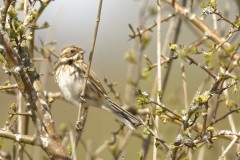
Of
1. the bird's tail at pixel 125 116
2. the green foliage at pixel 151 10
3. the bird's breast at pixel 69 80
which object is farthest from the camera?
the bird's breast at pixel 69 80

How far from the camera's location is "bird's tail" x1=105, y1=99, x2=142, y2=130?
4058 millimetres

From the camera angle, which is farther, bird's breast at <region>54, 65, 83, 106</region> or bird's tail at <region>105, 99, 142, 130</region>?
bird's breast at <region>54, 65, 83, 106</region>

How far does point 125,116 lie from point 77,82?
22.6 inches

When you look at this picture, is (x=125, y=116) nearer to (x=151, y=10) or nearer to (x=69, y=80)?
(x=69, y=80)

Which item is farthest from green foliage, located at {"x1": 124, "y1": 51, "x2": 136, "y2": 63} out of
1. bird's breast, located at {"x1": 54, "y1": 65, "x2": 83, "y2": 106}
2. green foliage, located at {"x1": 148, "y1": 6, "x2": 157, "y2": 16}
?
bird's breast, located at {"x1": 54, "y1": 65, "x2": 83, "y2": 106}

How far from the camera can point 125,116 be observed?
4312 mm

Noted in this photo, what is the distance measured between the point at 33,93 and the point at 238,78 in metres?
1.23

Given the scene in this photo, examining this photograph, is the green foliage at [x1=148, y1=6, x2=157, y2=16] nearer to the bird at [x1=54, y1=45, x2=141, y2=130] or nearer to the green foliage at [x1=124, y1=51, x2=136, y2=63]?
the green foliage at [x1=124, y1=51, x2=136, y2=63]

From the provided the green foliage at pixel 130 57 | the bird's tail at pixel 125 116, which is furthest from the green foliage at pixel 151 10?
the bird's tail at pixel 125 116

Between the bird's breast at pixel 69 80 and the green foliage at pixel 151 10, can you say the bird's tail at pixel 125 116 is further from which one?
the green foliage at pixel 151 10

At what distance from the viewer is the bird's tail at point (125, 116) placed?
4058 mm

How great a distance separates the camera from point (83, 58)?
186 inches

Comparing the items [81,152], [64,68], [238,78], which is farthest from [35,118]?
[81,152]

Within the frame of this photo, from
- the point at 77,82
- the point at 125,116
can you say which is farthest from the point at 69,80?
the point at 125,116
